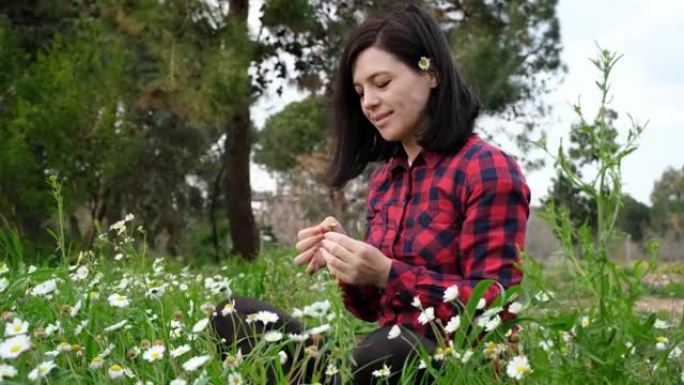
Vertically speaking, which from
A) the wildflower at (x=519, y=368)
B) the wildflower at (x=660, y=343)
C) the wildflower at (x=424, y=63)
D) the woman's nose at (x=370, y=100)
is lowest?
the wildflower at (x=660, y=343)

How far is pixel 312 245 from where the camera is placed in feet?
6.09

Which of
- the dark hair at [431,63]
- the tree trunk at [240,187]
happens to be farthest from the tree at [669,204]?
the dark hair at [431,63]

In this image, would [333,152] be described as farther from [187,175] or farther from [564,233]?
[187,175]

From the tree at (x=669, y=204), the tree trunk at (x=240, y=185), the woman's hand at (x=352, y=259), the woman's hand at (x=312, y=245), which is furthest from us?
the tree at (x=669, y=204)

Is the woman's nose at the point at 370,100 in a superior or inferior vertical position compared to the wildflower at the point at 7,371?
superior

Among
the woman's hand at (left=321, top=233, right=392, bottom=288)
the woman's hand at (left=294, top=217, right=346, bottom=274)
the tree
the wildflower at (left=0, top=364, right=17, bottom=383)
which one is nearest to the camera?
the wildflower at (left=0, top=364, right=17, bottom=383)

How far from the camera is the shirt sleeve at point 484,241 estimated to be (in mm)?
1678

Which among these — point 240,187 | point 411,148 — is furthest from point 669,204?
point 411,148

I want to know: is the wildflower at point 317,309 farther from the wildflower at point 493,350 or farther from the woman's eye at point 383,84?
the woman's eye at point 383,84

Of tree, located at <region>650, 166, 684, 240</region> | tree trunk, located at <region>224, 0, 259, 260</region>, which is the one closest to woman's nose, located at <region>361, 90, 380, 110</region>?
tree trunk, located at <region>224, 0, 259, 260</region>

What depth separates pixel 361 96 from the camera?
200 cm

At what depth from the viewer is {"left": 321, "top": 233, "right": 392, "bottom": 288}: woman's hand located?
1594 mm

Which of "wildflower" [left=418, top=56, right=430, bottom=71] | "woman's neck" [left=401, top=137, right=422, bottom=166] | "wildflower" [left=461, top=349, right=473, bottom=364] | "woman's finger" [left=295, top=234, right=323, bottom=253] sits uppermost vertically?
"wildflower" [left=418, top=56, right=430, bottom=71]

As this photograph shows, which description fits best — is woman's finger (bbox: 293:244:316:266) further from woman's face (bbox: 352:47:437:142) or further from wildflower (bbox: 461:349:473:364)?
wildflower (bbox: 461:349:473:364)
